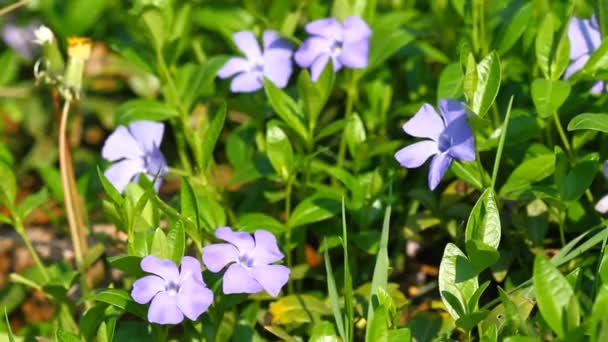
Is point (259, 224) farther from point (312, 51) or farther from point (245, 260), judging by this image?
point (312, 51)

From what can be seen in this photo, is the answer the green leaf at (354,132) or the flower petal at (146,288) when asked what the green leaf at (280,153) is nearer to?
the green leaf at (354,132)

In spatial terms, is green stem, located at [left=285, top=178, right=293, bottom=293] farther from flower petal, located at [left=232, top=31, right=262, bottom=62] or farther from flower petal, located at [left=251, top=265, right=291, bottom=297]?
flower petal, located at [left=232, top=31, right=262, bottom=62]

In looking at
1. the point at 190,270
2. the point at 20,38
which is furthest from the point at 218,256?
the point at 20,38

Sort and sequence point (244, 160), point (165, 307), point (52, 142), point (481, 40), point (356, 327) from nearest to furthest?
point (165, 307), point (356, 327), point (481, 40), point (244, 160), point (52, 142)

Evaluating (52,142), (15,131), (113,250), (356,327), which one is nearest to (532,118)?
(356,327)

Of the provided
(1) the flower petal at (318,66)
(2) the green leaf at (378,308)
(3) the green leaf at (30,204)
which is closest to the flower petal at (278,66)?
(1) the flower petal at (318,66)

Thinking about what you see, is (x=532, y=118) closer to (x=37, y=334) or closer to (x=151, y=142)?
(x=151, y=142)
